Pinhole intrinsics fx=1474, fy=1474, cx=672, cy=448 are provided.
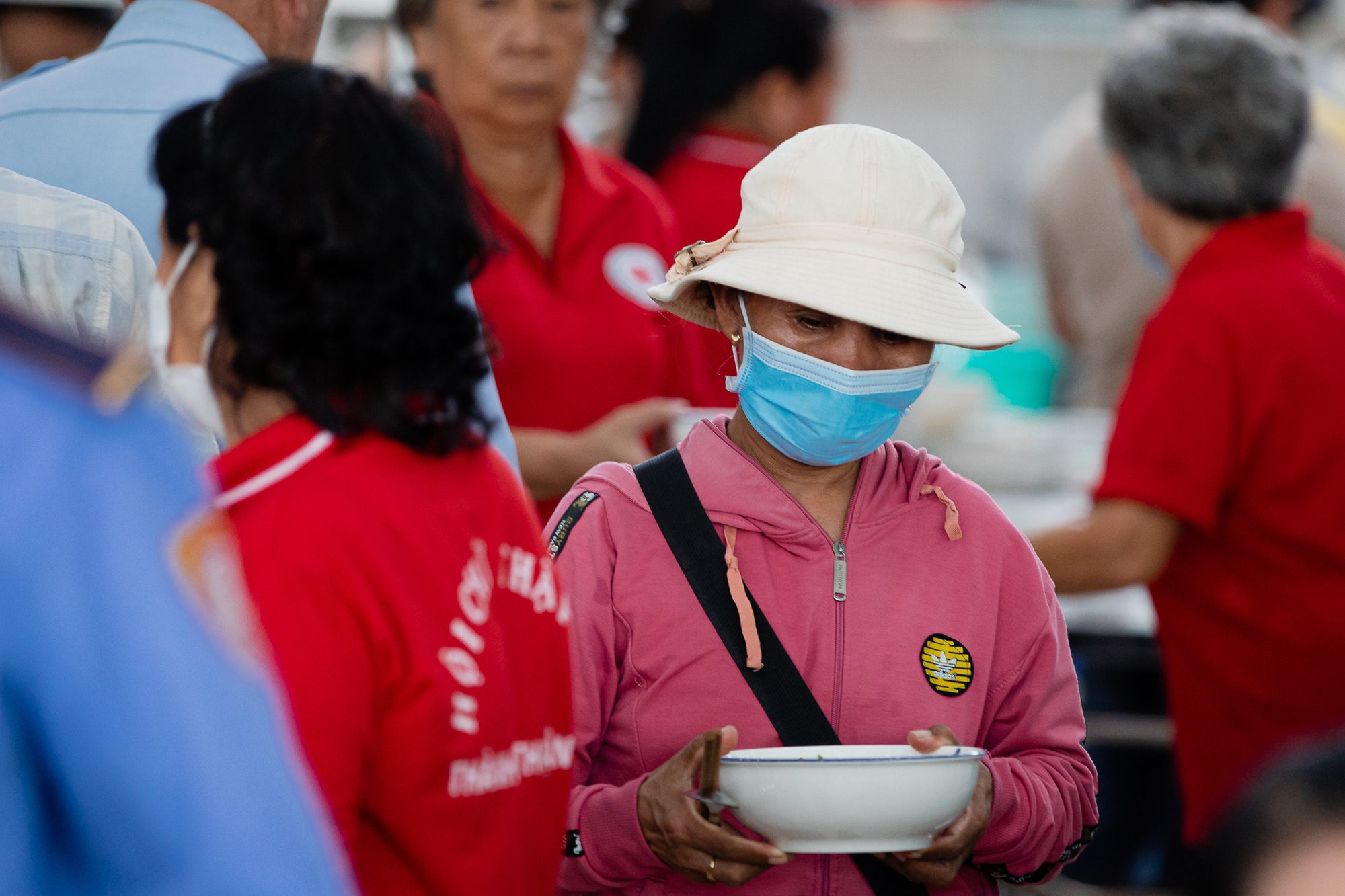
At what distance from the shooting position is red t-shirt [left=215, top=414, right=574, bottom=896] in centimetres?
125

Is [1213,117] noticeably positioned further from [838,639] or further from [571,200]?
[838,639]

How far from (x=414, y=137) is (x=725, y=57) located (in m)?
2.47

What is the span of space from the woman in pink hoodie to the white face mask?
58 centimetres

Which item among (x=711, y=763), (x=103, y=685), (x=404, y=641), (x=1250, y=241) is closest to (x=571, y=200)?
(x=1250, y=241)

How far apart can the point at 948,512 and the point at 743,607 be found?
0.32 m

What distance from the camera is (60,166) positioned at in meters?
1.96

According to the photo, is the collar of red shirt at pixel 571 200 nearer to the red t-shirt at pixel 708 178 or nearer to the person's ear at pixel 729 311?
the red t-shirt at pixel 708 178

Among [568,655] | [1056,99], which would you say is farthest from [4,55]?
[1056,99]

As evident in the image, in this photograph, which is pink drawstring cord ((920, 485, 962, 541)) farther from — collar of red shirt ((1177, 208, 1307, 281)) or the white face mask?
collar of red shirt ((1177, 208, 1307, 281))

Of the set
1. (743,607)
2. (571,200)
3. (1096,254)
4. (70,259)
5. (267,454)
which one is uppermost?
(267,454)

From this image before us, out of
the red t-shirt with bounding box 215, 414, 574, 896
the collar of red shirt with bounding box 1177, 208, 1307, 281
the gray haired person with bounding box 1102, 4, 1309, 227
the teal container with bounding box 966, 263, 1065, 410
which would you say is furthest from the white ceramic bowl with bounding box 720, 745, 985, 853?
the teal container with bounding box 966, 263, 1065, 410

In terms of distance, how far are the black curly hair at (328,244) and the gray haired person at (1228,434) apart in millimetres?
1879

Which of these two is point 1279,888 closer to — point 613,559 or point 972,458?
point 613,559

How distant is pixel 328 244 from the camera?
131cm
